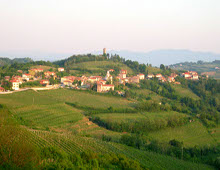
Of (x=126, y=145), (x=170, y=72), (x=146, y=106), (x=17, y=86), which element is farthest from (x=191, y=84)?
(x=126, y=145)

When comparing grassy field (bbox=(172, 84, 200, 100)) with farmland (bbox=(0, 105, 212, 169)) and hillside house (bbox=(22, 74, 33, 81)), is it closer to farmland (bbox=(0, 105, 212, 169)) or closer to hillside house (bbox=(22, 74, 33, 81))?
hillside house (bbox=(22, 74, 33, 81))

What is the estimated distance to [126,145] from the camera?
2014 cm

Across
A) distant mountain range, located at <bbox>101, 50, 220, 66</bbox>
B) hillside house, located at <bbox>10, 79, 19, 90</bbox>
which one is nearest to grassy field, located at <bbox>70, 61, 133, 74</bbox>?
hillside house, located at <bbox>10, 79, 19, 90</bbox>

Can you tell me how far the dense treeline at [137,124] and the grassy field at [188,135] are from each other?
Answer: 0.59 m

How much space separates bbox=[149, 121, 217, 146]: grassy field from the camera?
23959 mm

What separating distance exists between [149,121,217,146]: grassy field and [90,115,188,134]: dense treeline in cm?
59

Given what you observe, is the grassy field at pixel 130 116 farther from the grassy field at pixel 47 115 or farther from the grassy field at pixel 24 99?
the grassy field at pixel 24 99

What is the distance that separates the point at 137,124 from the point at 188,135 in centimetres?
482

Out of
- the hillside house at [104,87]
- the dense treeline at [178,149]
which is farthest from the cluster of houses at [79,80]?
the dense treeline at [178,149]

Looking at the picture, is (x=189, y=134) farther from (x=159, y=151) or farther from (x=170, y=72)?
(x=170, y=72)

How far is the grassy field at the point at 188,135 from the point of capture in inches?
943

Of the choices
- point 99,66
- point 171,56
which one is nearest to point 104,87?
point 99,66

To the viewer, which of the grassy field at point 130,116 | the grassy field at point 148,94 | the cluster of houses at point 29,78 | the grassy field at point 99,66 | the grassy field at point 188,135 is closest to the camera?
the grassy field at point 188,135

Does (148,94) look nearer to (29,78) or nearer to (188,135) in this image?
(188,135)
